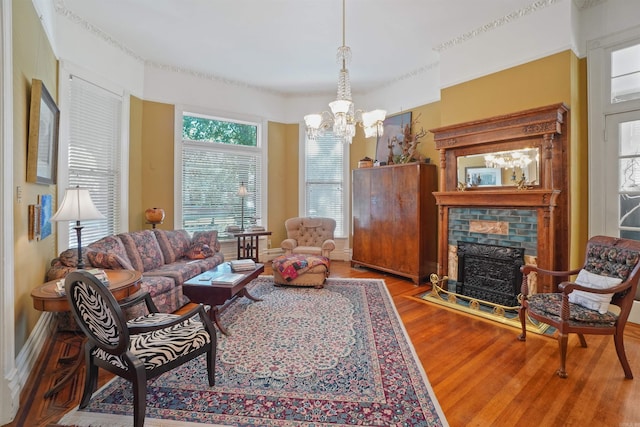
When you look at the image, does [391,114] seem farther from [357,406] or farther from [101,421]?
[101,421]

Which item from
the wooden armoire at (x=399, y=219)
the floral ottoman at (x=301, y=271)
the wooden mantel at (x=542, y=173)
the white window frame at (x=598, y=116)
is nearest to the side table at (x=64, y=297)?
the floral ottoman at (x=301, y=271)

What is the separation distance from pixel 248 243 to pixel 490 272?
13.3 ft

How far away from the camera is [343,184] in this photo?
6.42 m

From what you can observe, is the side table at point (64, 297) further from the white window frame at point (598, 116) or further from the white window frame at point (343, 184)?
the white window frame at point (598, 116)

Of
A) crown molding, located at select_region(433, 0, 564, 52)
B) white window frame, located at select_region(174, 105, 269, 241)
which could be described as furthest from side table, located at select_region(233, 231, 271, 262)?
crown molding, located at select_region(433, 0, 564, 52)

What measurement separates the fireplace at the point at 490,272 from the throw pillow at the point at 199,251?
144 inches

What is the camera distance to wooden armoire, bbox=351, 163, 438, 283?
4.73m

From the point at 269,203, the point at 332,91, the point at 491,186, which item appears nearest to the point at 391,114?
→ the point at 332,91

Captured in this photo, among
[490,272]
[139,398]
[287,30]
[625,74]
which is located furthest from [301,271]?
[625,74]

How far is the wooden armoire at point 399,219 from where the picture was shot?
473 centimetres

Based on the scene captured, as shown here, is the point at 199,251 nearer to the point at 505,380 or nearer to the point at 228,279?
the point at 228,279

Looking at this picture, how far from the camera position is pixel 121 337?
1.62 m

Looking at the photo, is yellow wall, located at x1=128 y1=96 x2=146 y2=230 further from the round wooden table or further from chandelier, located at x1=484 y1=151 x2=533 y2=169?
chandelier, located at x1=484 y1=151 x2=533 y2=169

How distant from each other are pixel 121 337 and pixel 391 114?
17.8ft
